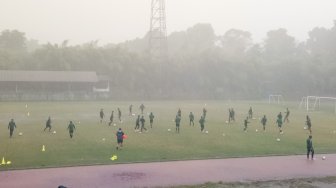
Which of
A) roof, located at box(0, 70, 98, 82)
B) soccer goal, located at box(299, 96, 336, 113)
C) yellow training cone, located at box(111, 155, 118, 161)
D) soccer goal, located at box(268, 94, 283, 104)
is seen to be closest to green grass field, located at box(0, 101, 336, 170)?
yellow training cone, located at box(111, 155, 118, 161)

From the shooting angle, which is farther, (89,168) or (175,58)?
(175,58)

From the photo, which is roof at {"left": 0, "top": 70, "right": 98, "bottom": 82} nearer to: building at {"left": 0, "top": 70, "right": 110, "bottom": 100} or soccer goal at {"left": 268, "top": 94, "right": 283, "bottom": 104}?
building at {"left": 0, "top": 70, "right": 110, "bottom": 100}

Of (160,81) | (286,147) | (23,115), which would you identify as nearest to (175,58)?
(160,81)

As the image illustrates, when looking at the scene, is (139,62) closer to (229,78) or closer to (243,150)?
(229,78)

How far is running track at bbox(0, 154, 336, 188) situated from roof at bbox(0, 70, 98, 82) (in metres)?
57.2

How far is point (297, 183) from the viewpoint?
19.5m

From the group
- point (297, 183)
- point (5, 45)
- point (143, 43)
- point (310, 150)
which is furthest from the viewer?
point (143, 43)

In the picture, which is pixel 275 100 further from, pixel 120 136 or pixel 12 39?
pixel 12 39

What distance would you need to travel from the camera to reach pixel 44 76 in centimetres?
7738

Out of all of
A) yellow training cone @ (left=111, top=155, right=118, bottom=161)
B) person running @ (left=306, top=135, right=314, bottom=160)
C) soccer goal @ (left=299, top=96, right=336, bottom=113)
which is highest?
soccer goal @ (left=299, top=96, right=336, bottom=113)

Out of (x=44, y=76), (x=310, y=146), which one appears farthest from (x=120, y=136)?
(x=44, y=76)

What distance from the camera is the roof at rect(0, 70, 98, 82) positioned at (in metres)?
74.4

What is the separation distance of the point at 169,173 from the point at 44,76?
61.3m

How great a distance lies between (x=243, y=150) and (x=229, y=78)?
243 feet
